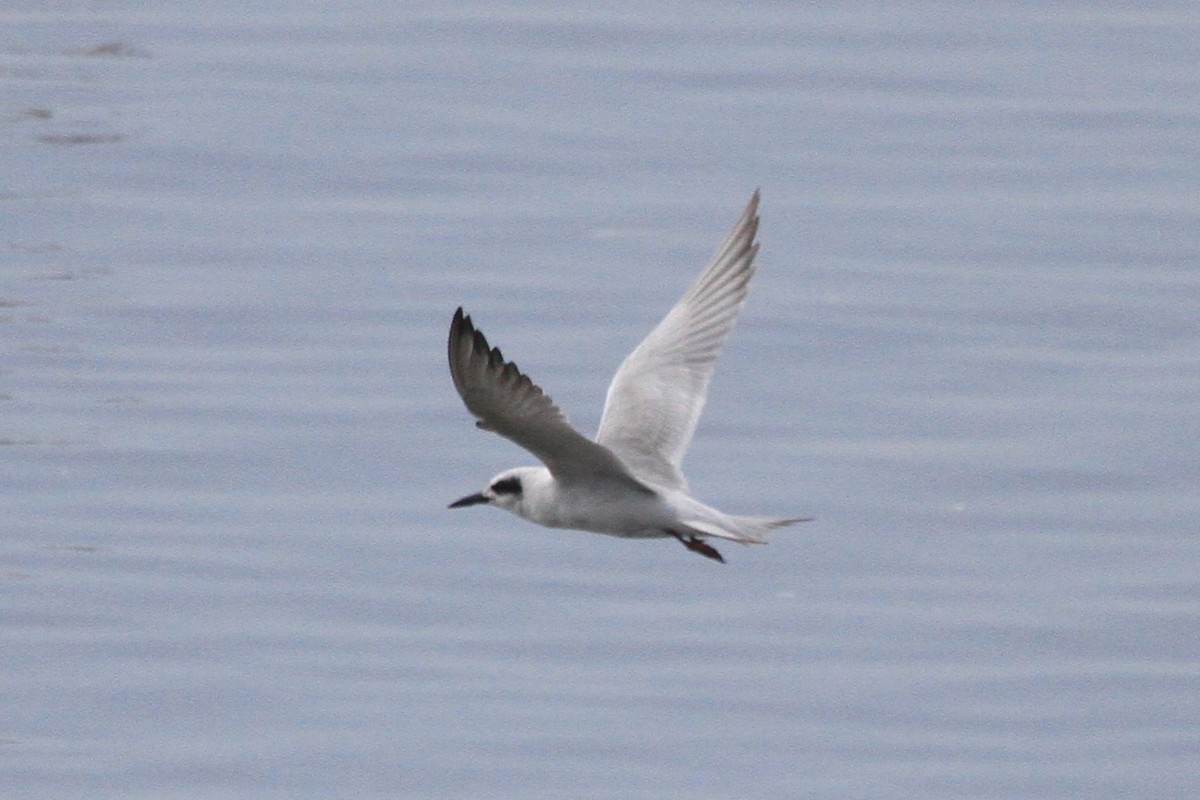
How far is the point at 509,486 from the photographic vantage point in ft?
39.0

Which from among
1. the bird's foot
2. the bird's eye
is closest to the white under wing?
the bird's foot

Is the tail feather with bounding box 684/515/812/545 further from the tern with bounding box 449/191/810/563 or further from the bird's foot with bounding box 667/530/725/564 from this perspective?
the bird's foot with bounding box 667/530/725/564

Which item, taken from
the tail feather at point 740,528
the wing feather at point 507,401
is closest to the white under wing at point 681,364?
the tail feather at point 740,528

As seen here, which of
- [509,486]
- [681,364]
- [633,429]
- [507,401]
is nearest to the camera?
[507,401]

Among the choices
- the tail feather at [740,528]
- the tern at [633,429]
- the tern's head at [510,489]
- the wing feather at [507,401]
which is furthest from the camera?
the tern's head at [510,489]

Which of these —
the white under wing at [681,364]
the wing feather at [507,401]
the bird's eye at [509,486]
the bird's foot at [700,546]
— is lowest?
the bird's foot at [700,546]

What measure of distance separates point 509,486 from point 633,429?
839 millimetres

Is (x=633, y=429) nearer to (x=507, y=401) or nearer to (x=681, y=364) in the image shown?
(x=681, y=364)

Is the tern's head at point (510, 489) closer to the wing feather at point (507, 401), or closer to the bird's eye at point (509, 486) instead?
the bird's eye at point (509, 486)

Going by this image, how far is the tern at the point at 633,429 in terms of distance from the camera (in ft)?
34.4

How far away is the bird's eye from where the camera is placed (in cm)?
1185

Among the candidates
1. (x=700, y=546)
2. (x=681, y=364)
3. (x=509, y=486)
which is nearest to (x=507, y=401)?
(x=509, y=486)

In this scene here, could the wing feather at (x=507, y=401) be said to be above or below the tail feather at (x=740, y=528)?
above

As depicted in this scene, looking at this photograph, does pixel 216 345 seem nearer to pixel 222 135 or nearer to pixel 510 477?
pixel 222 135
